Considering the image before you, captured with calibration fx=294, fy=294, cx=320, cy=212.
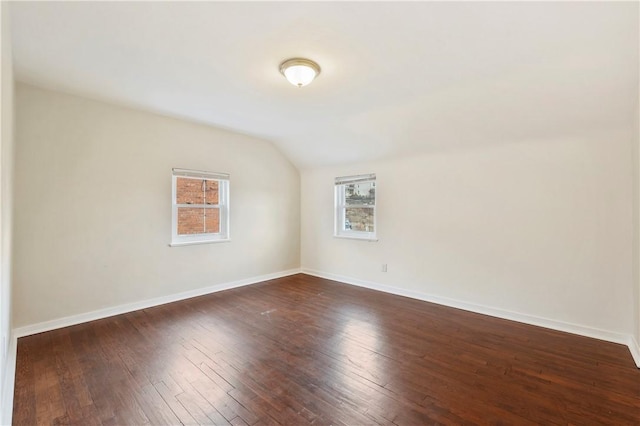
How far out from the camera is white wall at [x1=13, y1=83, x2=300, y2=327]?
301 centimetres

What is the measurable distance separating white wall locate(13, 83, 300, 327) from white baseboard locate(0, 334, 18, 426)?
0.56m

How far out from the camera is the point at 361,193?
16.5 ft

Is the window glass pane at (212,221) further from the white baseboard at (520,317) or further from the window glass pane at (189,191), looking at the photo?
the white baseboard at (520,317)

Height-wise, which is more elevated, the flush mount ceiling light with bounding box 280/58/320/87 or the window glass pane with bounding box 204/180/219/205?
the flush mount ceiling light with bounding box 280/58/320/87

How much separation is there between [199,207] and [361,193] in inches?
103

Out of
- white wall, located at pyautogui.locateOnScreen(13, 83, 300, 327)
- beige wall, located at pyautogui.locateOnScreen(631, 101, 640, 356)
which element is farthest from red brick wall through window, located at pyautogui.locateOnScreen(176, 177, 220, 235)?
beige wall, located at pyautogui.locateOnScreen(631, 101, 640, 356)

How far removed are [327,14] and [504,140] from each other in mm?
2627

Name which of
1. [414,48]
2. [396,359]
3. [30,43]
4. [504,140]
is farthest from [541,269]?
[30,43]

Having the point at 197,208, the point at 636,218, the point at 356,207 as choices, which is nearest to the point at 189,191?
the point at 197,208

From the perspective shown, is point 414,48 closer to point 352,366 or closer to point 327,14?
point 327,14

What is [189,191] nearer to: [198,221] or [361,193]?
[198,221]

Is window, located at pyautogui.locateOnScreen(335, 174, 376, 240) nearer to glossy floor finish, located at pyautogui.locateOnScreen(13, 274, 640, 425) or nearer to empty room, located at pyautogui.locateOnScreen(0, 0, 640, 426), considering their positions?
empty room, located at pyautogui.locateOnScreen(0, 0, 640, 426)

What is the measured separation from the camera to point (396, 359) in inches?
98.2

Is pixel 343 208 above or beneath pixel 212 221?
above
